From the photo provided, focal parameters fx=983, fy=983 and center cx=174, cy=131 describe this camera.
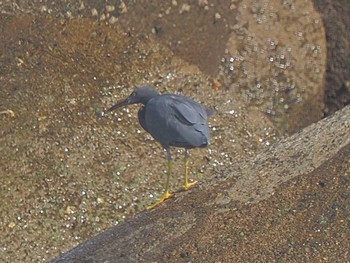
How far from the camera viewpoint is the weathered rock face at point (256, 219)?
744 cm

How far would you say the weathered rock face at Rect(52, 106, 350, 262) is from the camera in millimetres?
7441

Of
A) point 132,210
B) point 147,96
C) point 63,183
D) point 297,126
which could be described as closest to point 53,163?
point 63,183

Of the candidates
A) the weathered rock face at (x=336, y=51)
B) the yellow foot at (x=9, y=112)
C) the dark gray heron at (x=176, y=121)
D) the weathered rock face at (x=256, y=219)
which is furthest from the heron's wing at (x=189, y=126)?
the weathered rock face at (x=336, y=51)

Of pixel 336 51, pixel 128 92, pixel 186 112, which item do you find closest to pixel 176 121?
pixel 186 112

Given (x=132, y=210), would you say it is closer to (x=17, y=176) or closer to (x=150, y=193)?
(x=150, y=193)

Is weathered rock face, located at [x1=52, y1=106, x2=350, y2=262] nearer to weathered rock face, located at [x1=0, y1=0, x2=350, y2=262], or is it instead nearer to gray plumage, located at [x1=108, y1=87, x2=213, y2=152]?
weathered rock face, located at [x1=0, y1=0, x2=350, y2=262]

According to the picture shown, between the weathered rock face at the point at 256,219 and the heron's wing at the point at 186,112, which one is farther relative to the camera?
the heron's wing at the point at 186,112

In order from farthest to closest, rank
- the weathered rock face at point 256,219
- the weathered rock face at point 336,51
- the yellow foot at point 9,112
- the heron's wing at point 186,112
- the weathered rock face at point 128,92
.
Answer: the weathered rock face at point 336,51 → the yellow foot at point 9,112 → the weathered rock face at point 128,92 → the heron's wing at point 186,112 → the weathered rock face at point 256,219

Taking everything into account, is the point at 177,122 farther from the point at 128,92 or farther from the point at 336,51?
the point at 336,51

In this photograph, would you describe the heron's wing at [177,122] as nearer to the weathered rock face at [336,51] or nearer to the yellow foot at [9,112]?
the yellow foot at [9,112]

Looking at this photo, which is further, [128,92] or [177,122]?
[128,92]

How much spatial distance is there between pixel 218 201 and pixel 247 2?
5093 millimetres

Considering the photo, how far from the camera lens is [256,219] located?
7.78m

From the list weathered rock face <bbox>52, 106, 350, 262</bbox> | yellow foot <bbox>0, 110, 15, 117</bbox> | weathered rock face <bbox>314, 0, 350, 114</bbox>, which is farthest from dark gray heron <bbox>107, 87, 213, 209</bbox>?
weathered rock face <bbox>314, 0, 350, 114</bbox>
